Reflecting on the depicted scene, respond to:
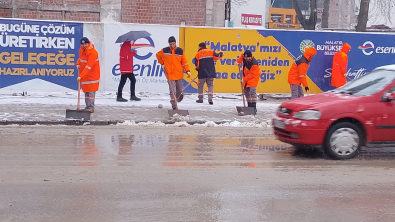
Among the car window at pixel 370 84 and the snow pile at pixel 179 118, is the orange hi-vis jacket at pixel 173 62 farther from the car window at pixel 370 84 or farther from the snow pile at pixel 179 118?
the car window at pixel 370 84

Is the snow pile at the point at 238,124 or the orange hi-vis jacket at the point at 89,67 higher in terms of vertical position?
the orange hi-vis jacket at the point at 89,67

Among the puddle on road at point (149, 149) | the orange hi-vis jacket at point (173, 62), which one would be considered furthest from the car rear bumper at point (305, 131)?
the orange hi-vis jacket at point (173, 62)

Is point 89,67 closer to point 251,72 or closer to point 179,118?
point 179,118

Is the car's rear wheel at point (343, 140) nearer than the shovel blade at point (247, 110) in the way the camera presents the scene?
Yes

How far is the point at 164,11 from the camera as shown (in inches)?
794

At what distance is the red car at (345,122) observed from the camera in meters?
8.38

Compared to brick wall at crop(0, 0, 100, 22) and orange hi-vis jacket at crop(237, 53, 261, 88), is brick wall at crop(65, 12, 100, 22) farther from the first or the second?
orange hi-vis jacket at crop(237, 53, 261, 88)

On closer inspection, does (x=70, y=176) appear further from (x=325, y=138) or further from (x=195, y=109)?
(x=195, y=109)

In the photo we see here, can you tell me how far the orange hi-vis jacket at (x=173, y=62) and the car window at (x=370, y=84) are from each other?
536 cm

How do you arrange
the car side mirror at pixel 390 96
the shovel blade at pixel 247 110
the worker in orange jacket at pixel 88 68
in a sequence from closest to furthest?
1. the car side mirror at pixel 390 96
2. the worker in orange jacket at pixel 88 68
3. the shovel blade at pixel 247 110

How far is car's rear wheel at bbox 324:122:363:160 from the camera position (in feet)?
27.7

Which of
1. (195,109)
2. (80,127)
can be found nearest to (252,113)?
(195,109)

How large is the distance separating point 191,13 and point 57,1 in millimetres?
4775

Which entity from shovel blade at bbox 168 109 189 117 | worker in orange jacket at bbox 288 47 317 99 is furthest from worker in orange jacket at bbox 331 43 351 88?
shovel blade at bbox 168 109 189 117
